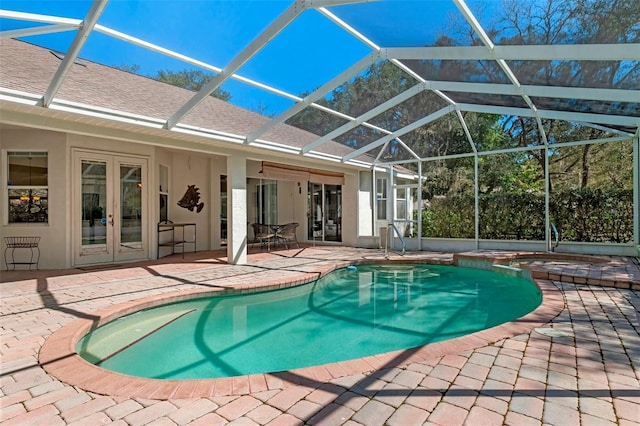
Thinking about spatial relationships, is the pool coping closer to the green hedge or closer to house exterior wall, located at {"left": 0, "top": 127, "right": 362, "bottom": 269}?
house exterior wall, located at {"left": 0, "top": 127, "right": 362, "bottom": 269}

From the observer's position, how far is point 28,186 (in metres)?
7.73

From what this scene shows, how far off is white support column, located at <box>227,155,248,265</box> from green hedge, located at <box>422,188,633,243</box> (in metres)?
7.35

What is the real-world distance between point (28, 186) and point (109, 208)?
157 cm

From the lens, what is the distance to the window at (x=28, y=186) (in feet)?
25.4

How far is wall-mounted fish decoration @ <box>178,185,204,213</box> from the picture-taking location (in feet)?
35.0

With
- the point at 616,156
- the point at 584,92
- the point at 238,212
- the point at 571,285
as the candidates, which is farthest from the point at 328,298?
the point at 616,156

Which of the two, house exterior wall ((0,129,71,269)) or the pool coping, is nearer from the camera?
the pool coping

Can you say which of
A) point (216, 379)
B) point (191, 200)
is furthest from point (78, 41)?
point (191, 200)

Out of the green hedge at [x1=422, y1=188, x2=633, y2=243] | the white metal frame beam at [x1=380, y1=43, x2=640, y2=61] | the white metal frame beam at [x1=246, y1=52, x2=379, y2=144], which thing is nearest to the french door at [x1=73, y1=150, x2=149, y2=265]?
the white metal frame beam at [x1=246, y1=52, x2=379, y2=144]

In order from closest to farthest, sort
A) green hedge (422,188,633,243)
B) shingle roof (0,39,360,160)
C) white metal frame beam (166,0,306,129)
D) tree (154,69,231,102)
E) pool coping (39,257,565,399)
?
pool coping (39,257,565,399) < white metal frame beam (166,0,306,129) < shingle roof (0,39,360,160) < tree (154,69,231,102) < green hedge (422,188,633,243)

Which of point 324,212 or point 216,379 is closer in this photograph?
point 216,379

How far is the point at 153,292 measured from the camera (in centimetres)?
559

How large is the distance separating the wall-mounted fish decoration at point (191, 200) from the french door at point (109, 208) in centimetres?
154

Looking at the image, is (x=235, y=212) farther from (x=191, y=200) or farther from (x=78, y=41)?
(x=78, y=41)
